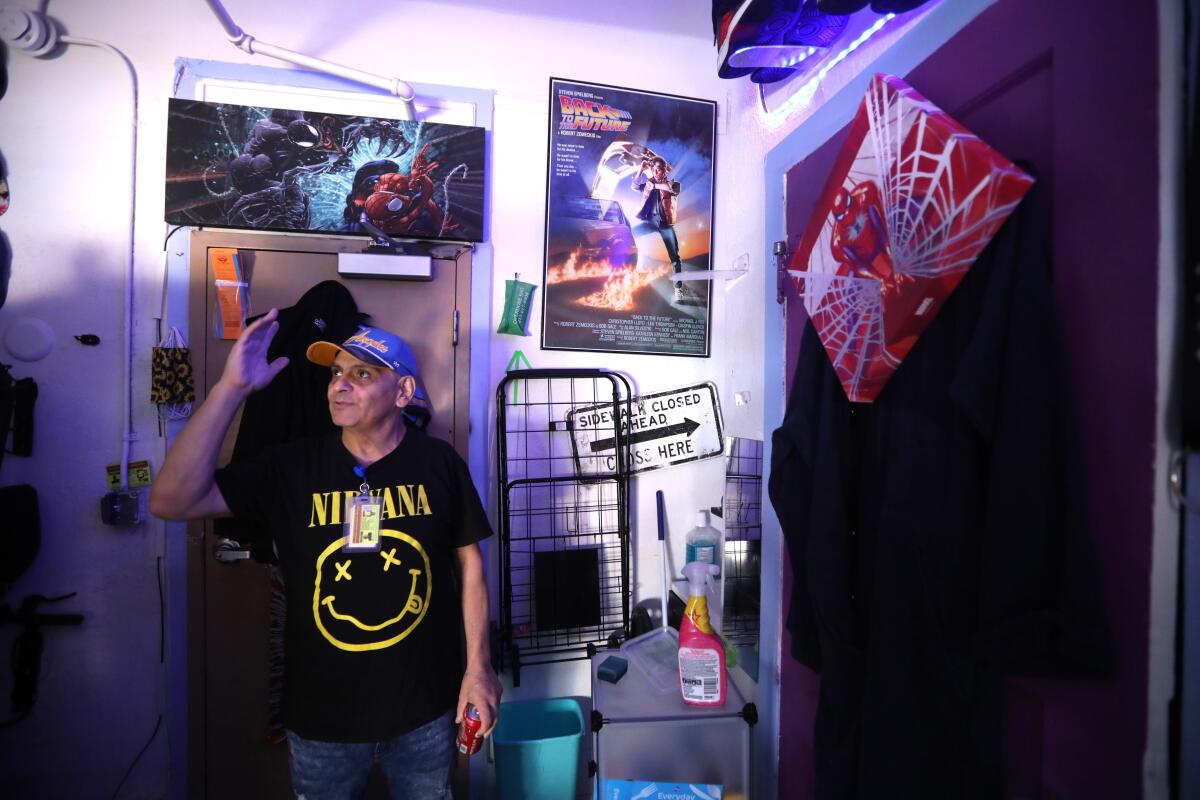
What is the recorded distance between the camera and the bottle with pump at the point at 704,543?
5.68 ft

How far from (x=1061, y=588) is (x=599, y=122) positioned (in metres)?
2.03

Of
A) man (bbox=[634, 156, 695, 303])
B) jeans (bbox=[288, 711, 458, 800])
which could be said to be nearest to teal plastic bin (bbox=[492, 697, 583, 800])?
jeans (bbox=[288, 711, 458, 800])

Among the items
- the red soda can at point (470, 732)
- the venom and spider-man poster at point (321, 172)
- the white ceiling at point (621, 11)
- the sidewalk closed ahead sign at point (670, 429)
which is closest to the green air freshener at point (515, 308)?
the venom and spider-man poster at point (321, 172)

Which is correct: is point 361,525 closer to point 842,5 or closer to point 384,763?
point 384,763

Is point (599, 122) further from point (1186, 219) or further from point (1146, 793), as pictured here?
point (1146, 793)

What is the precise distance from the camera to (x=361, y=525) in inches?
46.2

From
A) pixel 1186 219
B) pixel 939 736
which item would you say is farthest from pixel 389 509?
pixel 1186 219

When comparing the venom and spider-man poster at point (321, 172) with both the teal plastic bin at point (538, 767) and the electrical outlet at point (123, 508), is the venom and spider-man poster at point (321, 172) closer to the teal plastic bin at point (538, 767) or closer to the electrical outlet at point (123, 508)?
the electrical outlet at point (123, 508)

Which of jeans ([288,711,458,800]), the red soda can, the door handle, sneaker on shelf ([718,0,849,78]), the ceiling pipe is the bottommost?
jeans ([288,711,458,800])

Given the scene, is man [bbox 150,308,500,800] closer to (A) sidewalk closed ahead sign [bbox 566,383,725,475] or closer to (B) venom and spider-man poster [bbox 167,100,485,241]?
(B) venom and spider-man poster [bbox 167,100,485,241]

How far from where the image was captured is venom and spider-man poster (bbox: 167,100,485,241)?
5.52 feet

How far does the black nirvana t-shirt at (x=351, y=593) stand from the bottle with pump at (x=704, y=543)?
0.89 meters

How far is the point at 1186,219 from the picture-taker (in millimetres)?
546

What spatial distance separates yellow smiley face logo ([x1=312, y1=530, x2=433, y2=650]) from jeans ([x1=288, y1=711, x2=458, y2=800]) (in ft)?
0.87
